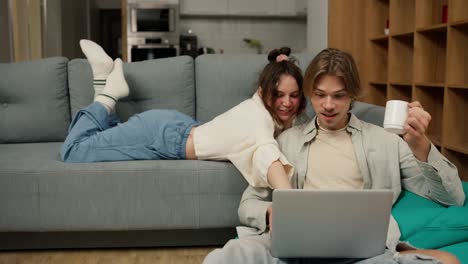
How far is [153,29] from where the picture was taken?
600cm

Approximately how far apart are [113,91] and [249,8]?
401 centimetres

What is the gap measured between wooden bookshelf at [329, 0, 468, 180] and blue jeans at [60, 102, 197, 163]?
1466mm

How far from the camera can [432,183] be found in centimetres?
163

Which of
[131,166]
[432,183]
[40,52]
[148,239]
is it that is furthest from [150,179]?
[40,52]

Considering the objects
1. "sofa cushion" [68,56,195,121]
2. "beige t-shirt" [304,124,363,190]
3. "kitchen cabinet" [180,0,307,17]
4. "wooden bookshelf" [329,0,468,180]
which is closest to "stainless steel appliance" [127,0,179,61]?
"kitchen cabinet" [180,0,307,17]

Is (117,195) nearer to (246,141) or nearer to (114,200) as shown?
(114,200)

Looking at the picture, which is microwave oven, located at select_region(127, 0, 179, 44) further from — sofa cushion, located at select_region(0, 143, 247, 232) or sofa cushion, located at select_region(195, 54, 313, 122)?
sofa cushion, located at select_region(0, 143, 247, 232)

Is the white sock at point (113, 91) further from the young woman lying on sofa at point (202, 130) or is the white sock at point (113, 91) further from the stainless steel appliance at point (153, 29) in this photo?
the stainless steel appliance at point (153, 29)

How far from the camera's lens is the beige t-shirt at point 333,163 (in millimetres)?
1738

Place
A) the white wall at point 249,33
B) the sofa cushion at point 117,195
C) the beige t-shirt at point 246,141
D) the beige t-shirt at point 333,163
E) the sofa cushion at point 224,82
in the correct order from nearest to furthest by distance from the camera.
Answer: the beige t-shirt at point 333,163 → the beige t-shirt at point 246,141 → the sofa cushion at point 117,195 → the sofa cushion at point 224,82 → the white wall at point 249,33

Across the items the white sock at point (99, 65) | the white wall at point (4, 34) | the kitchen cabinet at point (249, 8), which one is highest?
the kitchen cabinet at point (249, 8)

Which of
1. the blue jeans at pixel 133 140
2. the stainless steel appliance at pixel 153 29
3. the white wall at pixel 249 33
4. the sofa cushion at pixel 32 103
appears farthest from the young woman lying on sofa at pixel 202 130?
the white wall at pixel 249 33

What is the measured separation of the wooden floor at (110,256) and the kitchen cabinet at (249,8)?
427 cm

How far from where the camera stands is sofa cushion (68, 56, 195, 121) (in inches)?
114
